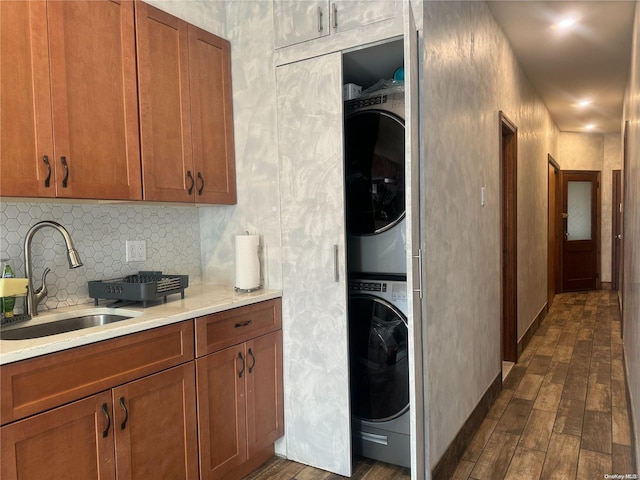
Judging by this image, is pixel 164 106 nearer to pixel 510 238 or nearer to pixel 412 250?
pixel 412 250

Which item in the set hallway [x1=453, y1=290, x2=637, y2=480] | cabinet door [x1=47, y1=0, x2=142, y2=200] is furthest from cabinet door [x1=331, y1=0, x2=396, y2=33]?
hallway [x1=453, y1=290, x2=637, y2=480]

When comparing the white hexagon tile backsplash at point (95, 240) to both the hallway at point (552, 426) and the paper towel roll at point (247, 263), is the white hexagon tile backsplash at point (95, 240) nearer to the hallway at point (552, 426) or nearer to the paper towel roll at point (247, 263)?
the paper towel roll at point (247, 263)

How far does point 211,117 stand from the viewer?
7.57 ft

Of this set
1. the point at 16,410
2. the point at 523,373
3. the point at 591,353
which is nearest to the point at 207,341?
the point at 16,410

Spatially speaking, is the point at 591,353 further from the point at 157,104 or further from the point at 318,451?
the point at 157,104

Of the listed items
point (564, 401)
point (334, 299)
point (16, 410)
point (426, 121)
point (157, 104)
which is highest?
point (157, 104)

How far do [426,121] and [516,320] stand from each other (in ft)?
8.30

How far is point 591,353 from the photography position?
4.01 meters

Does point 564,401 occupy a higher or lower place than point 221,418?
lower

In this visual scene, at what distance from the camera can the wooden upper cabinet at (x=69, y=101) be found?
1.52m

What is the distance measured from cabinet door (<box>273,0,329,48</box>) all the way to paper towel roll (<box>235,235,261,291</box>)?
3.28 feet

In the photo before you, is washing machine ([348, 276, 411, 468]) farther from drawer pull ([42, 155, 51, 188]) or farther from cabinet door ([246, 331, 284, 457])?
drawer pull ([42, 155, 51, 188])

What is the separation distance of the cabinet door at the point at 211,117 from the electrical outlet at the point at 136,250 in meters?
0.39

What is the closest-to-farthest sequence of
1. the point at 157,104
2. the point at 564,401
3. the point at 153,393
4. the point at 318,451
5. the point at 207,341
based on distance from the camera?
the point at 153,393
the point at 207,341
the point at 157,104
the point at 318,451
the point at 564,401
